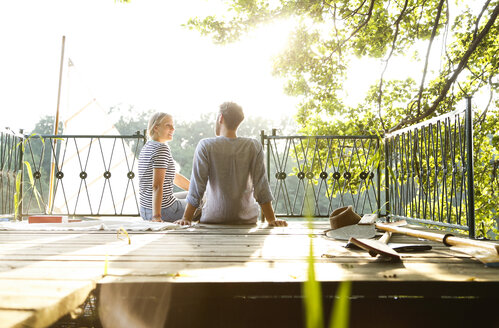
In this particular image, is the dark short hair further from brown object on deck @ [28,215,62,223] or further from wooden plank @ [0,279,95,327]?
wooden plank @ [0,279,95,327]

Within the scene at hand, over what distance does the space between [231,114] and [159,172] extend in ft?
2.33

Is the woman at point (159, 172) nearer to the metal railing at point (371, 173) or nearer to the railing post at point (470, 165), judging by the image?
the metal railing at point (371, 173)

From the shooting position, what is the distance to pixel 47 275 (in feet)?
3.42

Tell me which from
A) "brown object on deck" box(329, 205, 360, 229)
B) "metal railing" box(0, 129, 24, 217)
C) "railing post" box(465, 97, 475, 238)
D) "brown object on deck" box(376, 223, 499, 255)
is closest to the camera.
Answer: "brown object on deck" box(376, 223, 499, 255)

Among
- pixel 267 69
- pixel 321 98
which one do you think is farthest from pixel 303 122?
pixel 267 69

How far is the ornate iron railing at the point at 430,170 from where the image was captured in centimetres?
229

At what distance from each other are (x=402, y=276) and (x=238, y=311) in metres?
0.50

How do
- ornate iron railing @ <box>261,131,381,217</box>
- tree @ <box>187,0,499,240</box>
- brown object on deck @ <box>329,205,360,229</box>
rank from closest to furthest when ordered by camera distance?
1. brown object on deck @ <box>329,205,360,229</box>
2. ornate iron railing @ <box>261,131,381,217</box>
3. tree @ <box>187,0,499,240</box>

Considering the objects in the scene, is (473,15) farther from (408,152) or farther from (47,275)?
(47,275)

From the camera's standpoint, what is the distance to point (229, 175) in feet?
9.32

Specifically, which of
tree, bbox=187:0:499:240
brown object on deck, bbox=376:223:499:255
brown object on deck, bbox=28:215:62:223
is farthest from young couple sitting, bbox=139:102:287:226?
tree, bbox=187:0:499:240

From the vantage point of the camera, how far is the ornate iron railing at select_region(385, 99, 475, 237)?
2.29 m

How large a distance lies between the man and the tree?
3.62m

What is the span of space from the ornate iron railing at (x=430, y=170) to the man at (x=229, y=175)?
0.91m
